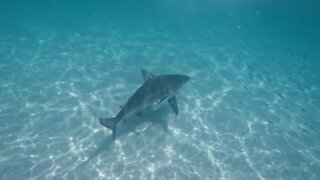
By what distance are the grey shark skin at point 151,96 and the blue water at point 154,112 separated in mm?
1485

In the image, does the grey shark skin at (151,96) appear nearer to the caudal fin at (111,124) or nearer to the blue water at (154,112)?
the caudal fin at (111,124)

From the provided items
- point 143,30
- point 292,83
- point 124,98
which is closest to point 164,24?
point 143,30

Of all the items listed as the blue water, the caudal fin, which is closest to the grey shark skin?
the caudal fin

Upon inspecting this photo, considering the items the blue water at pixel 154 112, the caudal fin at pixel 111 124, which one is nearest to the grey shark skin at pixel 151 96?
the caudal fin at pixel 111 124

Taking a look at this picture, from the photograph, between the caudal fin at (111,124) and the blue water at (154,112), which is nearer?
the caudal fin at (111,124)

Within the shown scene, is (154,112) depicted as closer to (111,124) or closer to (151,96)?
(151,96)

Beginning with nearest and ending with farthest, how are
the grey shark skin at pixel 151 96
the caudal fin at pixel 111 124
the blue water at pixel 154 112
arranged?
the caudal fin at pixel 111 124, the grey shark skin at pixel 151 96, the blue water at pixel 154 112

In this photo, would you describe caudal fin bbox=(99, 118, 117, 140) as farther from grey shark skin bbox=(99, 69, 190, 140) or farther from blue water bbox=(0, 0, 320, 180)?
blue water bbox=(0, 0, 320, 180)

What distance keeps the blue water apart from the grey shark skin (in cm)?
149

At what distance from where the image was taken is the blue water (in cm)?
1178

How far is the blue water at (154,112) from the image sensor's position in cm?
1178

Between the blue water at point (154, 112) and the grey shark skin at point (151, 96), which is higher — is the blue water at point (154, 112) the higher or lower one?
the lower one

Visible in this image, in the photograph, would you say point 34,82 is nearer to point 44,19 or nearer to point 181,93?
point 181,93

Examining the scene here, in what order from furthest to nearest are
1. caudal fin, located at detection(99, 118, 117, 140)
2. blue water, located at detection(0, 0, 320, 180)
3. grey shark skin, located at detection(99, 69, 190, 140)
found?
blue water, located at detection(0, 0, 320, 180)
grey shark skin, located at detection(99, 69, 190, 140)
caudal fin, located at detection(99, 118, 117, 140)
